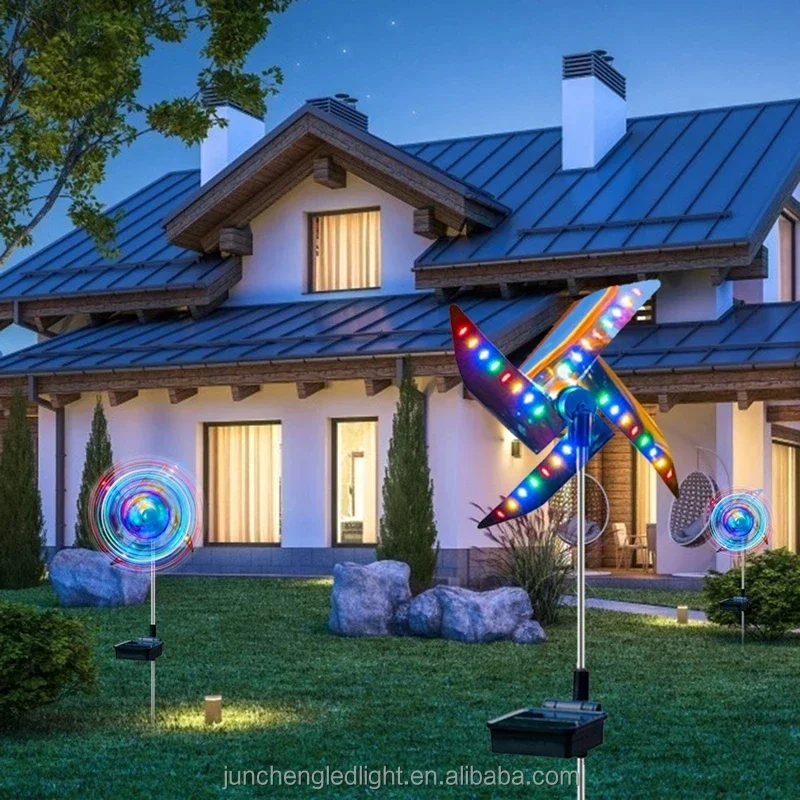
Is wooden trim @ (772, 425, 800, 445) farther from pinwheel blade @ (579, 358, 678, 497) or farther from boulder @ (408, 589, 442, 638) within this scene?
pinwheel blade @ (579, 358, 678, 497)

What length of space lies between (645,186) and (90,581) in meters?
11.2

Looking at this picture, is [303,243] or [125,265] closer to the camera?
[303,243]

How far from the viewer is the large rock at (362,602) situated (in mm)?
16484

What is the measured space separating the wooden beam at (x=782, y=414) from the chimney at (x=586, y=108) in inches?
202

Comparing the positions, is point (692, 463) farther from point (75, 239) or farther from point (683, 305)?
point (75, 239)

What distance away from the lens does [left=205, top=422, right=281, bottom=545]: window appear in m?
25.0

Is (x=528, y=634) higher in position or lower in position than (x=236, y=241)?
lower

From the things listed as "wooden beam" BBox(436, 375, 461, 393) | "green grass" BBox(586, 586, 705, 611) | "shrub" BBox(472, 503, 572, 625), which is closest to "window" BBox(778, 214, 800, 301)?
"green grass" BBox(586, 586, 705, 611)

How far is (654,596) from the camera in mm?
21500

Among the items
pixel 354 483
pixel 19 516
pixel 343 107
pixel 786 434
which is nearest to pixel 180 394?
pixel 354 483

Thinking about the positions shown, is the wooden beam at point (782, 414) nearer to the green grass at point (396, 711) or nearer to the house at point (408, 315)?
the house at point (408, 315)

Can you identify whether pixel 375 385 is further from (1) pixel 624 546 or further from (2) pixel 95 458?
(1) pixel 624 546

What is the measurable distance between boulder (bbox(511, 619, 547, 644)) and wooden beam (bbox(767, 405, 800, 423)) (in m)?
9.83

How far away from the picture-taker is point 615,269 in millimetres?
22984
